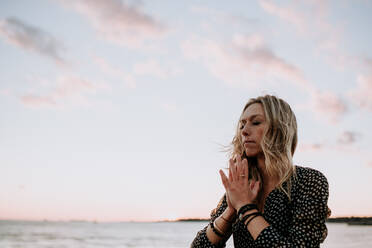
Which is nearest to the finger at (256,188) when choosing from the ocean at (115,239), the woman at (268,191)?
the woman at (268,191)

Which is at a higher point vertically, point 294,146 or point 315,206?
point 294,146

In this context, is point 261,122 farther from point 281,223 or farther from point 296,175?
point 281,223

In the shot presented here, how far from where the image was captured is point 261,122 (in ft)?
7.73

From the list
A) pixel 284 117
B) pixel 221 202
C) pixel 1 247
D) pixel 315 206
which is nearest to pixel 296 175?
pixel 315 206

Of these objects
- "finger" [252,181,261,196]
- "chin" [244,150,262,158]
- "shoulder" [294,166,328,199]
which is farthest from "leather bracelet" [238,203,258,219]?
"chin" [244,150,262,158]

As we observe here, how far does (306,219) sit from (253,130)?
71 cm

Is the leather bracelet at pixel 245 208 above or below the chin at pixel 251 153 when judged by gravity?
below

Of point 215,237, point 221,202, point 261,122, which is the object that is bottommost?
point 215,237

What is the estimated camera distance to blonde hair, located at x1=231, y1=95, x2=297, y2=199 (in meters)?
2.17

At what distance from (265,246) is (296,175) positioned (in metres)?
0.49

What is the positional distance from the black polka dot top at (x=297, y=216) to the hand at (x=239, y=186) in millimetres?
117

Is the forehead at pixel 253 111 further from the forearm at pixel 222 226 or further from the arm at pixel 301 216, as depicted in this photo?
the forearm at pixel 222 226

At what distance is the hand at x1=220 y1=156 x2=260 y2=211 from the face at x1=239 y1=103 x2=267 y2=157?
0.25m

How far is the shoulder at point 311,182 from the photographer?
192 cm
